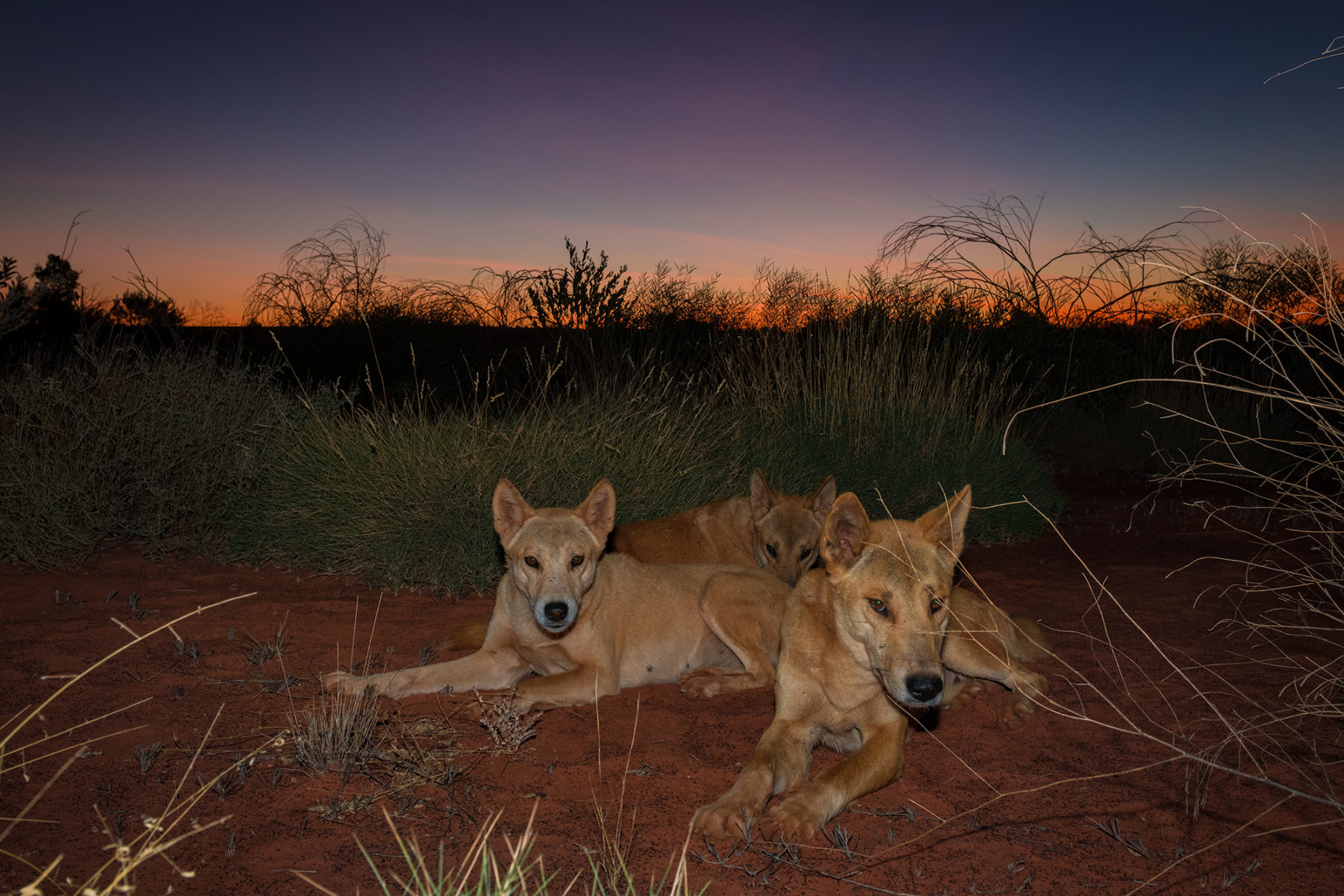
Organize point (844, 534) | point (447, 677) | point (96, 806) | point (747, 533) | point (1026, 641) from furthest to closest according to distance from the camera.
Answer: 1. point (747, 533)
2. point (1026, 641)
3. point (447, 677)
4. point (844, 534)
5. point (96, 806)

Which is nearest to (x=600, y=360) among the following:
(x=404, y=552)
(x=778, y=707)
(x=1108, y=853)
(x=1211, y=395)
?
(x=404, y=552)

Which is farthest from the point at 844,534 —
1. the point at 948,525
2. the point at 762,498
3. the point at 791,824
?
the point at 762,498

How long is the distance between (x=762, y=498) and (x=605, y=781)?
352 cm

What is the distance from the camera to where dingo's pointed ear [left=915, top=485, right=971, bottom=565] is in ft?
12.2

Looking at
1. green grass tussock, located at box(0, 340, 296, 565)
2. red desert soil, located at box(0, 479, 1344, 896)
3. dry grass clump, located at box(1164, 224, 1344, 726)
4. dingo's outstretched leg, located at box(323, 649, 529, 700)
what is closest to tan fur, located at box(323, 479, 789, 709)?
dingo's outstretched leg, located at box(323, 649, 529, 700)

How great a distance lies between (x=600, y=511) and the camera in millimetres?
5031

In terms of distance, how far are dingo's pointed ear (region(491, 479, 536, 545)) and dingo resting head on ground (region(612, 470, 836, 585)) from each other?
4.83ft

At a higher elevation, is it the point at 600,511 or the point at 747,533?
the point at 600,511

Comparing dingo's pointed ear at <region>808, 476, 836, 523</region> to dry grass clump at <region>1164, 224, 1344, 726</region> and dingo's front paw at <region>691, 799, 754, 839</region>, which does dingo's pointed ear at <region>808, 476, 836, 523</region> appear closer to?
dry grass clump at <region>1164, 224, 1344, 726</region>

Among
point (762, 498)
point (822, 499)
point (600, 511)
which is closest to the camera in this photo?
point (600, 511)

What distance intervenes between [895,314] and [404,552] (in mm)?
9127

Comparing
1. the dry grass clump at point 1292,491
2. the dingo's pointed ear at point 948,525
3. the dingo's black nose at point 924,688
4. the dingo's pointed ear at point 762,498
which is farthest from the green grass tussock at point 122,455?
the dry grass clump at point 1292,491

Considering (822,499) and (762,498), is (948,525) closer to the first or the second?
(822,499)

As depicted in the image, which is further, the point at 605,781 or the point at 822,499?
the point at 822,499
